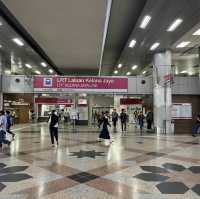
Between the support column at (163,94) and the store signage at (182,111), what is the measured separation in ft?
2.29

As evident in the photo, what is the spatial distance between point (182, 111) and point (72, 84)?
23.3 feet

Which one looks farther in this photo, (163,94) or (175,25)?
(163,94)

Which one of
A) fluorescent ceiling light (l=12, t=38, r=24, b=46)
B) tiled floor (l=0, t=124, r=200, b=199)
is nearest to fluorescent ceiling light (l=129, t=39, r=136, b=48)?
fluorescent ceiling light (l=12, t=38, r=24, b=46)

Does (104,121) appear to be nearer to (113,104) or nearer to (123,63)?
(123,63)

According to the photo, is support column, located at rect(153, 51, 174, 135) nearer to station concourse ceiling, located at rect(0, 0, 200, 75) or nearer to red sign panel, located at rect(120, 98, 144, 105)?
station concourse ceiling, located at rect(0, 0, 200, 75)

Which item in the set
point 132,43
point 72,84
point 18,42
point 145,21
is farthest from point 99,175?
point 72,84

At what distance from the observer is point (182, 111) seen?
1495 centimetres

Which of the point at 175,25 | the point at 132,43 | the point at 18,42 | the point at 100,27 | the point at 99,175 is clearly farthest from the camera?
the point at 132,43

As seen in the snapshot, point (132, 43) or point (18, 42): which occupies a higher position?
point (132, 43)

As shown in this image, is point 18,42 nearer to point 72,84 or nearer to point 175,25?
point 72,84

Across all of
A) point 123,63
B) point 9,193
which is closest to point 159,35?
point 123,63

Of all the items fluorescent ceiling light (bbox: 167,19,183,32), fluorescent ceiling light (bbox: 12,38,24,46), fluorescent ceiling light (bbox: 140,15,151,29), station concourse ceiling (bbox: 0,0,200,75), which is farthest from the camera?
fluorescent ceiling light (bbox: 12,38,24,46)

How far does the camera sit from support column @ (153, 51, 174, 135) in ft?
46.8

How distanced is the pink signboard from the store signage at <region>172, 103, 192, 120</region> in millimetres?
4182
